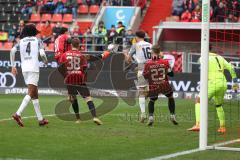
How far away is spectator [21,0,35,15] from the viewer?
121ft

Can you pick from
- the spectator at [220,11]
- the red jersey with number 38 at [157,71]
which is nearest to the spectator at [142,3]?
the spectator at [220,11]

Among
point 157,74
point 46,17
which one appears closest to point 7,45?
point 46,17

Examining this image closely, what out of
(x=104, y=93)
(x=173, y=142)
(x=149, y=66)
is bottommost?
(x=104, y=93)

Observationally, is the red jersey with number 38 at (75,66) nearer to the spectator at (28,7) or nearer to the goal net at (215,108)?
the goal net at (215,108)

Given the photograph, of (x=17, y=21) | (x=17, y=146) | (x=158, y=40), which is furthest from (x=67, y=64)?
(x=17, y=21)

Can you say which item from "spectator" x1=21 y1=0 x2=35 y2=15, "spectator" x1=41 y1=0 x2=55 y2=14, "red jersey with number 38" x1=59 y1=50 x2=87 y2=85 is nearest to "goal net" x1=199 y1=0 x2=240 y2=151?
"red jersey with number 38" x1=59 y1=50 x2=87 y2=85

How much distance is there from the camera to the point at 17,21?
3678 centimetres

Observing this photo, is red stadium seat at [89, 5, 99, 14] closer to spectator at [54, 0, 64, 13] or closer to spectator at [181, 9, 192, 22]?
spectator at [54, 0, 64, 13]

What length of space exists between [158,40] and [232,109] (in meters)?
12.4

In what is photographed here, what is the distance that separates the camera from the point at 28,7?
37.2 metres

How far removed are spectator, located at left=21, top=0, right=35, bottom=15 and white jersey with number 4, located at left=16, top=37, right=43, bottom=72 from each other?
22042 mm

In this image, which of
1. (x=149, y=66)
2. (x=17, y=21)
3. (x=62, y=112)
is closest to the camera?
(x=149, y=66)

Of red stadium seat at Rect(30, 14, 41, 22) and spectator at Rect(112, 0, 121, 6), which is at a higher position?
spectator at Rect(112, 0, 121, 6)

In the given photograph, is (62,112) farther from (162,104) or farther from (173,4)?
(173,4)
